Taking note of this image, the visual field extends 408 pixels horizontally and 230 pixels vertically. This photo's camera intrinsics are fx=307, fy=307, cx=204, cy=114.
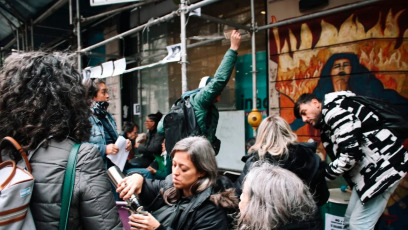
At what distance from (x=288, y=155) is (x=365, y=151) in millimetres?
751

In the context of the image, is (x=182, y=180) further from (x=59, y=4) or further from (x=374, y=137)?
(x=59, y=4)

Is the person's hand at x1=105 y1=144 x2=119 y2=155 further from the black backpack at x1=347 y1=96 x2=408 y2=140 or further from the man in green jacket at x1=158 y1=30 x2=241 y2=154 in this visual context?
the black backpack at x1=347 y1=96 x2=408 y2=140

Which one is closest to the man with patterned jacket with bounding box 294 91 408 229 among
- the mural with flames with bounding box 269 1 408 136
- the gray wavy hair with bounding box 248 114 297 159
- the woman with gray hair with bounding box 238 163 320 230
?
the gray wavy hair with bounding box 248 114 297 159

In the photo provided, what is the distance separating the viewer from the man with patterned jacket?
2.62 m

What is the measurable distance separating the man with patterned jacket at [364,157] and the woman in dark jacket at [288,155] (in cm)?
22

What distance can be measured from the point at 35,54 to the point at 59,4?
627cm

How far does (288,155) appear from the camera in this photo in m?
2.50

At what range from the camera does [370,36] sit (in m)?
3.94

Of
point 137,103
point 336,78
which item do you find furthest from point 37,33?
point 336,78

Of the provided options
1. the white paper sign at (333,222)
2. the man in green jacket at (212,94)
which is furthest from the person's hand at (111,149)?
the white paper sign at (333,222)

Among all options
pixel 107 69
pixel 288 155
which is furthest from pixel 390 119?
pixel 107 69

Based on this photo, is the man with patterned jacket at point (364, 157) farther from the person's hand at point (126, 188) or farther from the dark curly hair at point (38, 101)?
the dark curly hair at point (38, 101)

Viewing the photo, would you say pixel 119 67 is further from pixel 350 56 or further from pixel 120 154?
pixel 350 56

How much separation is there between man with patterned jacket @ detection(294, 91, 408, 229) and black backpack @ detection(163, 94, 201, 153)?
4.00ft
